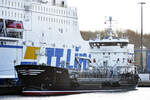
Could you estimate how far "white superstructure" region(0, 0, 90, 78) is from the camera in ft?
118

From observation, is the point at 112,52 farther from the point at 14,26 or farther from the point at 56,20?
the point at 14,26

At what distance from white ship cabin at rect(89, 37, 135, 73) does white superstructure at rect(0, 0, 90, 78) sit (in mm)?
4189

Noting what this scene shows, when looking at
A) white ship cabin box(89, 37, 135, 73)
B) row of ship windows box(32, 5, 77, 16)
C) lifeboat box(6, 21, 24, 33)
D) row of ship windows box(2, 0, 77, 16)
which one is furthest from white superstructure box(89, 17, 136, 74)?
lifeboat box(6, 21, 24, 33)

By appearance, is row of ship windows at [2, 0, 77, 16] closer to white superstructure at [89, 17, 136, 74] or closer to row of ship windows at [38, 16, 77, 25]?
row of ship windows at [38, 16, 77, 25]

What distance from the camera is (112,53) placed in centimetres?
4750

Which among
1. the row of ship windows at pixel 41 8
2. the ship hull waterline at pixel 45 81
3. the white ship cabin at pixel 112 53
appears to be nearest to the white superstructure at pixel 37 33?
the row of ship windows at pixel 41 8

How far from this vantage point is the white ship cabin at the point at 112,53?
47156 mm

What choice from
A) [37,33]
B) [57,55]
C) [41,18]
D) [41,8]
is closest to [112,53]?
[57,55]

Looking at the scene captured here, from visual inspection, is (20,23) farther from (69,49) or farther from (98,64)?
(98,64)

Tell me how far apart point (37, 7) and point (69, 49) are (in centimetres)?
468

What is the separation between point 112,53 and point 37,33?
11.4 meters

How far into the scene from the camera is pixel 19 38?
36.6 meters

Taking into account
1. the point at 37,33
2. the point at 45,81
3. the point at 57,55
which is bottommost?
the point at 45,81

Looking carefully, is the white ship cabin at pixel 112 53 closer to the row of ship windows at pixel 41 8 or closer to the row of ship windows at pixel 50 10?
the row of ship windows at pixel 41 8
